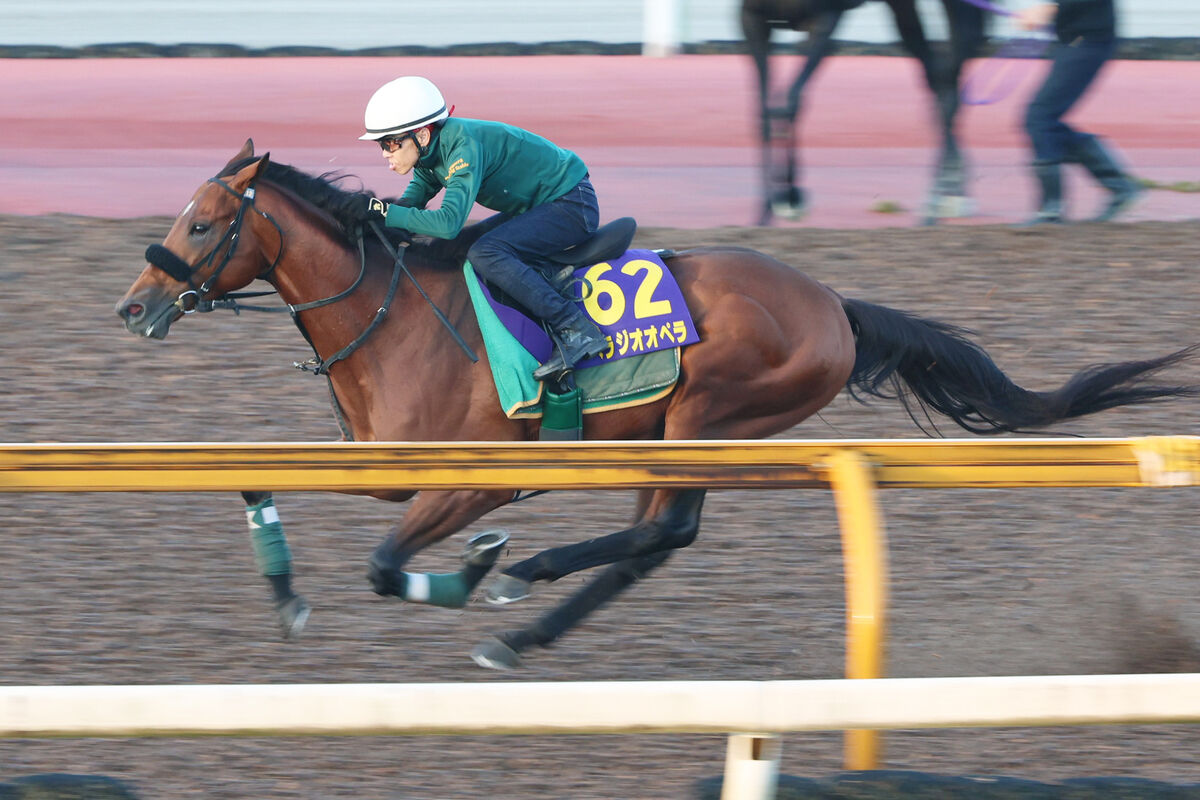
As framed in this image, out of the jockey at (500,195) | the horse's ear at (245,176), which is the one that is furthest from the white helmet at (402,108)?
the horse's ear at (245,176)

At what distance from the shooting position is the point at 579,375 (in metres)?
4.70

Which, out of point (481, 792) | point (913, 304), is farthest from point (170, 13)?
point (481, 792)

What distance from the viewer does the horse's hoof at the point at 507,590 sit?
457cm

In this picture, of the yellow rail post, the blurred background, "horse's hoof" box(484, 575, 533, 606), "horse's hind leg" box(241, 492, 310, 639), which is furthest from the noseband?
the blurred background

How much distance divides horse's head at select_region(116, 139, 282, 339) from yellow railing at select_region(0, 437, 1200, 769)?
5.01ft

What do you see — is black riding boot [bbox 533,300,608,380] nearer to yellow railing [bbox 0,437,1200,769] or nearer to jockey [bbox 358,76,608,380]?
jockey [bbox 358,76,608,380]

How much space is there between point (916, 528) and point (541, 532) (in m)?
1.46

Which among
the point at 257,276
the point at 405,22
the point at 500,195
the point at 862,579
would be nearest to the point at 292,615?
the point at 257,276

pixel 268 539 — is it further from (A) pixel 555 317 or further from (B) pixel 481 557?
(A) pixel 555 317

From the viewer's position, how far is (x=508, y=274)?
4641mm

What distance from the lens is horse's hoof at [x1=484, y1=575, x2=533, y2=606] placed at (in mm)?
4570

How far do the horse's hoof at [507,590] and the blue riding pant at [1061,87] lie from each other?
459cm

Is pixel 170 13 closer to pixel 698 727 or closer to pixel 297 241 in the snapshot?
pixel 297 241

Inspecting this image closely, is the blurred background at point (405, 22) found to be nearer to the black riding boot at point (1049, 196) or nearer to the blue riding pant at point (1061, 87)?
the black riding boot at point (1049, 196)
